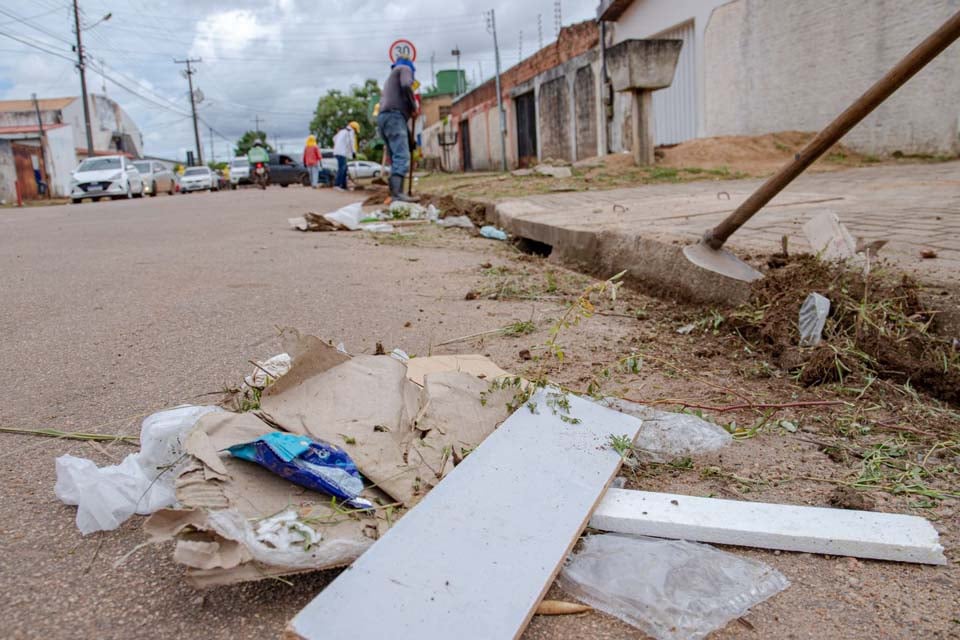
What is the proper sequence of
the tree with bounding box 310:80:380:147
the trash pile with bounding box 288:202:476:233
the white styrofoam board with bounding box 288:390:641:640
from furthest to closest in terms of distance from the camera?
the tree with bounding box 310:80:380:147, the trash pile with bounding box 288:202:476:233, the white styrofoam board with bounding box 288:390:641:640

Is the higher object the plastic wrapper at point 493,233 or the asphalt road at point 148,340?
the plastic wrapper at point 493,233

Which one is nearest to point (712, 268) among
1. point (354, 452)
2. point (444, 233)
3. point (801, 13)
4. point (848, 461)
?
point (848, 461)

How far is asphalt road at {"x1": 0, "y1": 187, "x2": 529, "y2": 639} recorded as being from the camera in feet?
3.76

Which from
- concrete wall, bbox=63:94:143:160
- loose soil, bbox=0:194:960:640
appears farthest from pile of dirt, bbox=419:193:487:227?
concrete wall, bbox=63:94:143:160

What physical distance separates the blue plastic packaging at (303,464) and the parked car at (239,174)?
33.3 metres

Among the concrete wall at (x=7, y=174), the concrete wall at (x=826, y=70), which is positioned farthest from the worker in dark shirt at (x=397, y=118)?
the concrete wall at (x=7, y=174)

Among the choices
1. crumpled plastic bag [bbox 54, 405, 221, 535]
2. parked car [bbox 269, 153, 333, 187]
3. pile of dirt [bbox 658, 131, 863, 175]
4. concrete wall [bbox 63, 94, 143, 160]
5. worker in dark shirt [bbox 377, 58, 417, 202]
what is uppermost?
concrete wall [bbox 63, 94, 143, 160]

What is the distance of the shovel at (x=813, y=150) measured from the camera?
2.17m

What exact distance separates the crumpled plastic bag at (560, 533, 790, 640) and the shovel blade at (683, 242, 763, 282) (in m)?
1.76

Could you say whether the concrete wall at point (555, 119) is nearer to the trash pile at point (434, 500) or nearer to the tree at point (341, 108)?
the trash pile at point (434, 500)

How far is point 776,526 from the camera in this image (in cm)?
131

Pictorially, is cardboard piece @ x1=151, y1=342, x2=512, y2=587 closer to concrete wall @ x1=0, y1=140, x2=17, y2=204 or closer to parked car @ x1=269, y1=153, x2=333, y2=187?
parked car @ x1=269, y1=153, x2=333, y2=187

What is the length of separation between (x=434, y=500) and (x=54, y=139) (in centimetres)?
4344

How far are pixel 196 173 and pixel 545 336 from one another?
2903 cm
